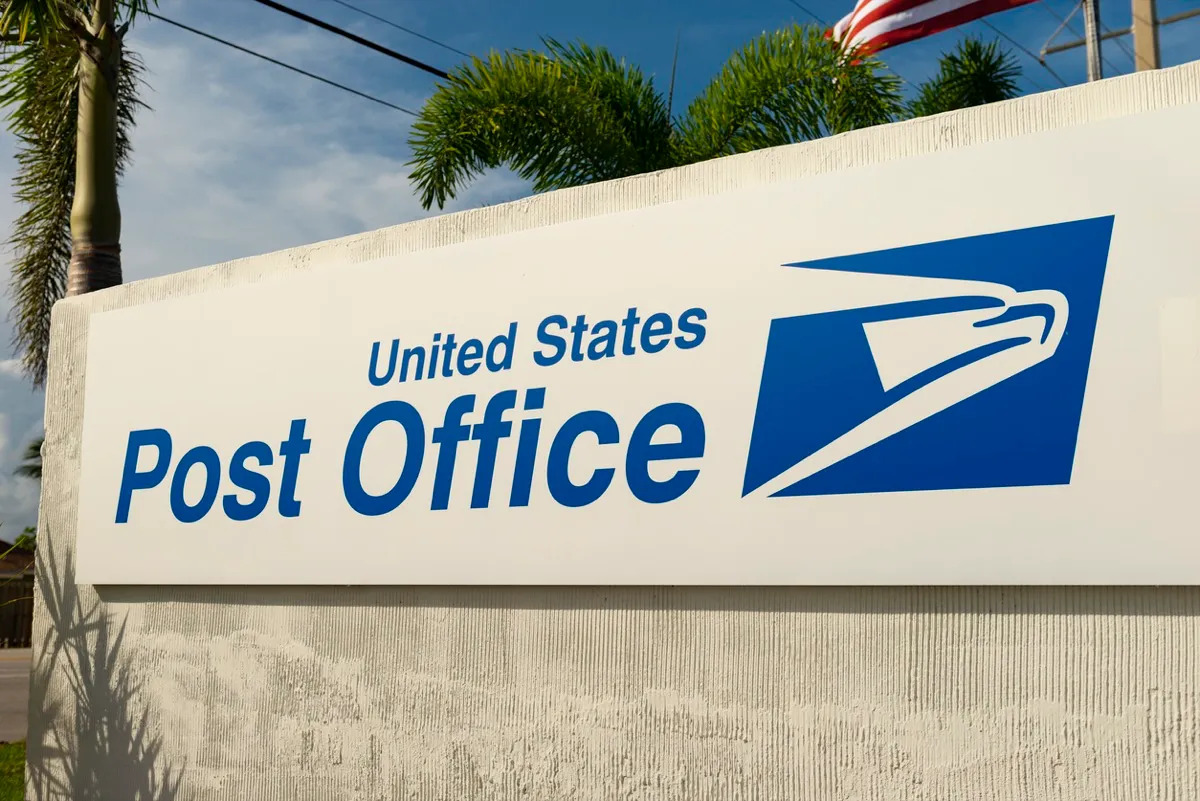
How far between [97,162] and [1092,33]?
32.4ft

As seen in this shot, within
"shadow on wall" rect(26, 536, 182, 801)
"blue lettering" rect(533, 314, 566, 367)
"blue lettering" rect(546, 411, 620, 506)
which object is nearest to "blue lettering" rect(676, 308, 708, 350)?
"blue lettering" rect(546, 411, 620, 506)

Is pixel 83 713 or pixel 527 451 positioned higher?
pixel 527 451

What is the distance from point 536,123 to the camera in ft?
28.6

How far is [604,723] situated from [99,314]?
4005 mm

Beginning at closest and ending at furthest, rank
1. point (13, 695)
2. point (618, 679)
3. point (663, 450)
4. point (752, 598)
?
1. point (752, 598)
2. point (663, 450)
3. point (618, 679)
4. point (13, 695)

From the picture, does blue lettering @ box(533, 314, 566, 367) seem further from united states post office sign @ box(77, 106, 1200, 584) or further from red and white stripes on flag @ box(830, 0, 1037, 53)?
red and white stripes on flag @ box(830, 0, 1037, 53)

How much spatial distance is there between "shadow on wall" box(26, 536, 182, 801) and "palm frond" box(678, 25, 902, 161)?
5259 mm

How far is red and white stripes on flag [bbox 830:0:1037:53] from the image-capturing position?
10.1 m

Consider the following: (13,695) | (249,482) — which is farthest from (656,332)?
(13,695)

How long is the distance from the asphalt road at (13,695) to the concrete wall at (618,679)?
13.4 feet

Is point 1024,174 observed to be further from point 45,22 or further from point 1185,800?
point 45,22

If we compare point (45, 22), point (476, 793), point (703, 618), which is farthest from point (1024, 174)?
point (45, 22)

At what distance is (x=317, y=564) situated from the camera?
557 cm

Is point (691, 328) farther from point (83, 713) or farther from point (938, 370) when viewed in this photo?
point (83, 713)
